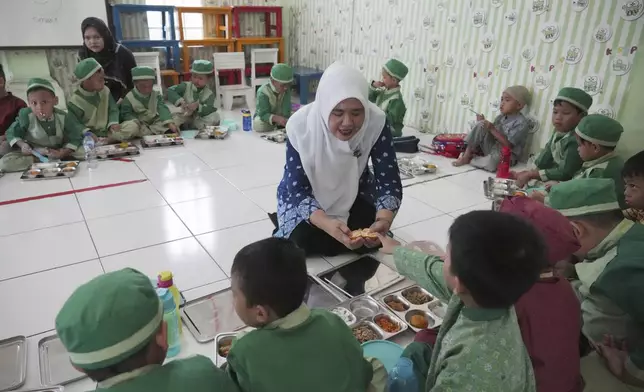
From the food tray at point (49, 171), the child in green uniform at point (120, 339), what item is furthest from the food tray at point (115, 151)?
the child in green uniform at point (120, 339)

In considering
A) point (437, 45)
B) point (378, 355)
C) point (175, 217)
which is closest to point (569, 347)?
point (378, 355)

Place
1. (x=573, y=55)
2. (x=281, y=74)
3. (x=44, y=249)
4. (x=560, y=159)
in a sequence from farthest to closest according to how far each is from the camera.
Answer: (x=281, y=74)
(x=573, y=55)
(x=560, y=159)
(x=44, y=249)

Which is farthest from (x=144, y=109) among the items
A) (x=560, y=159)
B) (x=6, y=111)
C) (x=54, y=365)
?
(x=560, y=159)

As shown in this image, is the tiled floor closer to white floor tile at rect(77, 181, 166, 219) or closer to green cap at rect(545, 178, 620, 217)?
white floor tile at rect(77, 181, 166, 219)

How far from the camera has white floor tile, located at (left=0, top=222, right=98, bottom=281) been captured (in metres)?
2.26

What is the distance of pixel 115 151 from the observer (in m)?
3.89

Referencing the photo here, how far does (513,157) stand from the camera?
157 inches

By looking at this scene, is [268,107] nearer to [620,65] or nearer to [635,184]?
[620,65]

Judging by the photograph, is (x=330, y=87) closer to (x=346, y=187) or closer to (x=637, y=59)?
(x=346, y=187)

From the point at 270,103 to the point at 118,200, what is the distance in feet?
7.40

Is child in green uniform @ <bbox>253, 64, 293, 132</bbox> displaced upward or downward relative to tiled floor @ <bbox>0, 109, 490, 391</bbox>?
upward

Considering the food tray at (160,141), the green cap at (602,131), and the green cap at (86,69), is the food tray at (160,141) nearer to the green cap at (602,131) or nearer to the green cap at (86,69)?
the green cap at (86,69)

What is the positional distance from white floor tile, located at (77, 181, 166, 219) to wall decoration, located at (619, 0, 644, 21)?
356 cm

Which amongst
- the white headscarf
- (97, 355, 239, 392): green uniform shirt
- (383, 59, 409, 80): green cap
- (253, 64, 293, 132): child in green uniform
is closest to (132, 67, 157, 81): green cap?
(253, 64, 293, 132): child in green uniform
